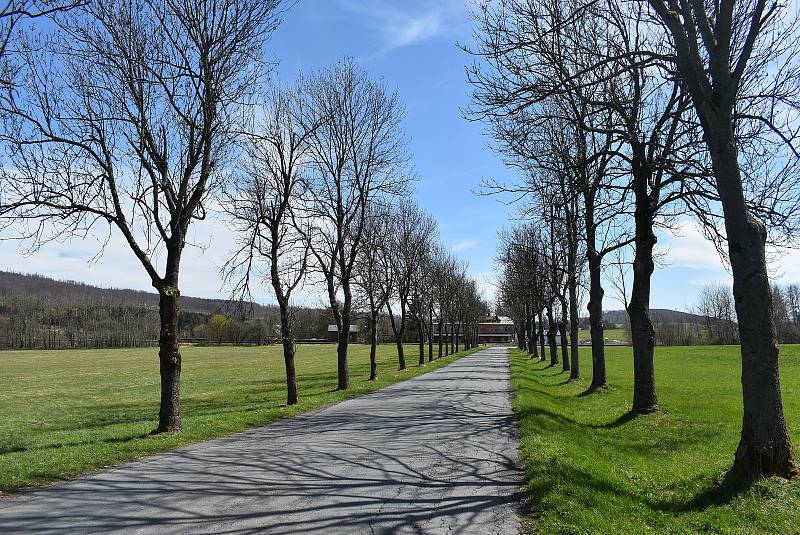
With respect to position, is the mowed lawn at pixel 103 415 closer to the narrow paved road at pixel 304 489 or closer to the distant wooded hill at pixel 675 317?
the narrow paved road at pixel 304 489

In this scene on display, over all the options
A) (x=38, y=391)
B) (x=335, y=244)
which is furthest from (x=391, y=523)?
(x=38, y=391)

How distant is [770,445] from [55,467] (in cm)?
994

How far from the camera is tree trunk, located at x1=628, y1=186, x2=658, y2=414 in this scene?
45.4 feet

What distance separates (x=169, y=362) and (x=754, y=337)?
36.8ft

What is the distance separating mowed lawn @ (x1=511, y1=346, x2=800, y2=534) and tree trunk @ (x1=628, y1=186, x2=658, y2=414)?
59 centimetres

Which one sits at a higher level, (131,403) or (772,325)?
(772,325)

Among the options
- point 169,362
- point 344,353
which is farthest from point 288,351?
point 169,362

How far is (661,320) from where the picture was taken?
388 ft

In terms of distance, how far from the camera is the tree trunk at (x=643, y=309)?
1384 centimetres

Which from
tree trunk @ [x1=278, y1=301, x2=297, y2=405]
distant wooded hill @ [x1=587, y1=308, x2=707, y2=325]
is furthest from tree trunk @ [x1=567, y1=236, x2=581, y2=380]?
distant wooded hill @ [x1=587, y1=308, x2=707, y2=325]

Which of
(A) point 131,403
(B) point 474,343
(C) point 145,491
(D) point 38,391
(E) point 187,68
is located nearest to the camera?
(C) point 145,491

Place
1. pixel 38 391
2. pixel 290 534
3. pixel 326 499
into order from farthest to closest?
1. pixel 38 391
2. pixel 326 499
3. pixel 290 534

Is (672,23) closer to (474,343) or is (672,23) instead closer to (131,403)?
(131,403)

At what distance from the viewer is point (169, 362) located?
41.2 feet
